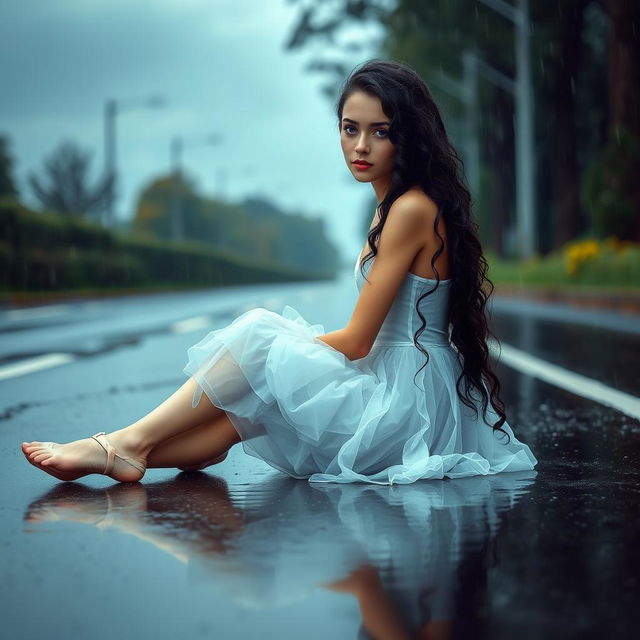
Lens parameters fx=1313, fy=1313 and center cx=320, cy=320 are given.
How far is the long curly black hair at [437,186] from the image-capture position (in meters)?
4.80

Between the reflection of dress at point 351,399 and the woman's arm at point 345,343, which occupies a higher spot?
the woman's arm at point 345,343

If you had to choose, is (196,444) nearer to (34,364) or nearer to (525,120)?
(34,364)

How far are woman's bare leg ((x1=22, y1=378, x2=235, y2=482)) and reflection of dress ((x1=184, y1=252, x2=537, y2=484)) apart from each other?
9 centimetres

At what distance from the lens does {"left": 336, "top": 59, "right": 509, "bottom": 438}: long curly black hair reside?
→ 4.80 m

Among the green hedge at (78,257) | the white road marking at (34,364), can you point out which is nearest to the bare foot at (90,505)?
the white road marking at (34,364)

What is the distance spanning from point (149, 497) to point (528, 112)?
30.7m

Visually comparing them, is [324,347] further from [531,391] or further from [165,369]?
[165,369]

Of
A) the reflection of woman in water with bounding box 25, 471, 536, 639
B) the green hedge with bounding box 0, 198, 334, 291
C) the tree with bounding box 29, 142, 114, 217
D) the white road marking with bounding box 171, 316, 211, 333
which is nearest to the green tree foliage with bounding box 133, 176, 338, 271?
the tree with bounding box 29, 142, 114, 217

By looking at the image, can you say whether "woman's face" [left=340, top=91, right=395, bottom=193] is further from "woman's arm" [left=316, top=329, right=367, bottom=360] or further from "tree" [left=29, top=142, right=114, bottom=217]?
"tree" [left=29, top=142, right=114, bottom=217]

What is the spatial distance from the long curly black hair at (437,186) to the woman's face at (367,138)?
1.1 inches

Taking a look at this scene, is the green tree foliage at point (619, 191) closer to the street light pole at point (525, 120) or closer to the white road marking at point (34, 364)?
the street light pole at point (525, 120)

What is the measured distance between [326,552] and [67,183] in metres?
91.1

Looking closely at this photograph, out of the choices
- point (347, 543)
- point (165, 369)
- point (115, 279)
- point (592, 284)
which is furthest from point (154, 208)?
point (347, 543)

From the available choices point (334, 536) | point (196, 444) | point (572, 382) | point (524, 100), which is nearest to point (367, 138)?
point (196, 444)
